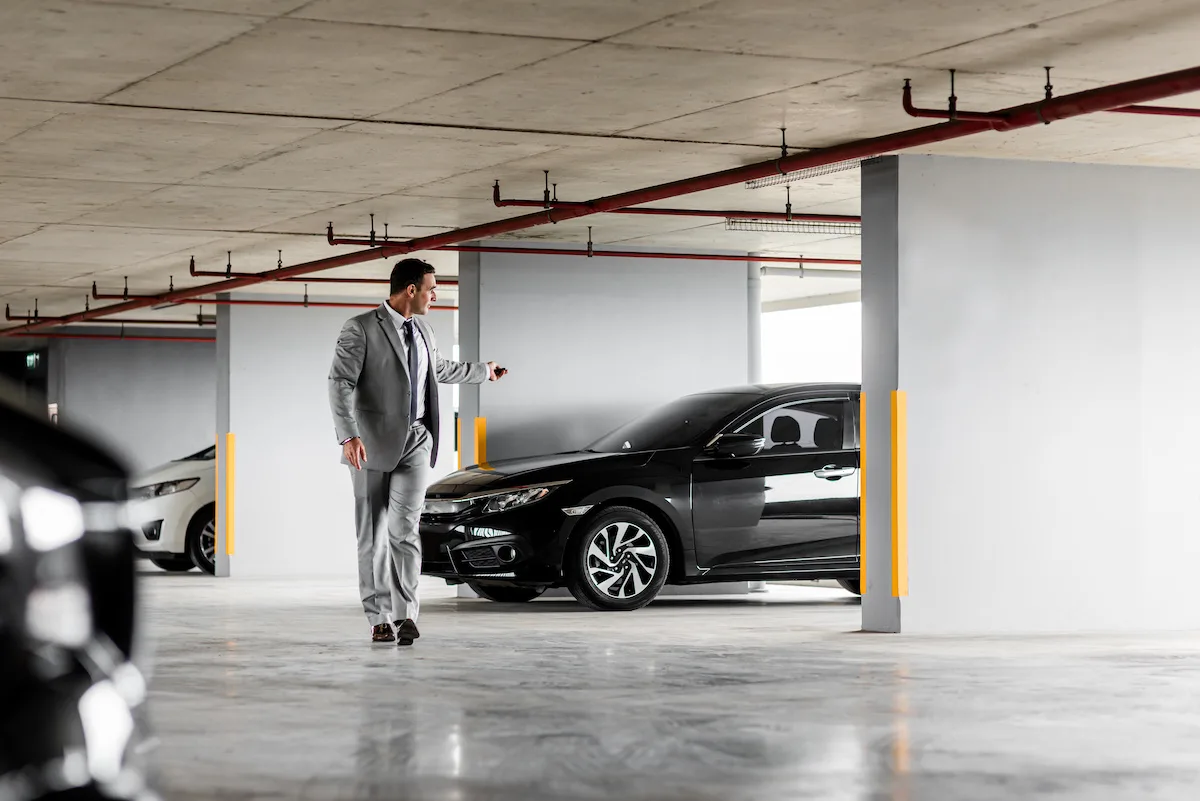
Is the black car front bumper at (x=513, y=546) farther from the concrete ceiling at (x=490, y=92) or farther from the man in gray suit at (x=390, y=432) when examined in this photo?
the concrete ceiling at (x=490, y=92)

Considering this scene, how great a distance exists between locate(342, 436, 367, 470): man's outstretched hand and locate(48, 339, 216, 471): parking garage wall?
1558 cm

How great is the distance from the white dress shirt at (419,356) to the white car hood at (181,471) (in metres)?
8.90

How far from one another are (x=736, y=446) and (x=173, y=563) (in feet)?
28.2

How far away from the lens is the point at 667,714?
6301 millimetres

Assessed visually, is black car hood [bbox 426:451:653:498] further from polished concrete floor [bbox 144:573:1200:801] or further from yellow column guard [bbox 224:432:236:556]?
yellow column guard [bbox 224:432:236:556]

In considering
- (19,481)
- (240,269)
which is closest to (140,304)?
(240,269)

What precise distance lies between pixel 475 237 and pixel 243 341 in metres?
5.82

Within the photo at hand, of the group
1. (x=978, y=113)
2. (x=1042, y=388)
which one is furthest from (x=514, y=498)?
(x=978, y=113)

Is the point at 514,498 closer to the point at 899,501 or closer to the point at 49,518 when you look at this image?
the point at 899,501

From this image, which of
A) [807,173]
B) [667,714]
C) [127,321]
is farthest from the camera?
[127,321]

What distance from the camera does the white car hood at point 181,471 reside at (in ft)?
57.0

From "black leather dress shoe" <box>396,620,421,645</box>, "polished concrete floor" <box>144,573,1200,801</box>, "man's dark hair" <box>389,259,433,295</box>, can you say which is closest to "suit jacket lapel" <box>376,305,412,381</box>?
"man's dark hair" <box>389,259,433,295</box>

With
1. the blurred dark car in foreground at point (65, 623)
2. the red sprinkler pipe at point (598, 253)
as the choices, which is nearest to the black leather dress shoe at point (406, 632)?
the red sprinkler pipe at point (598, 253)

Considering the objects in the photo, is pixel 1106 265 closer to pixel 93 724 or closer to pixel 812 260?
pixel 812 260
